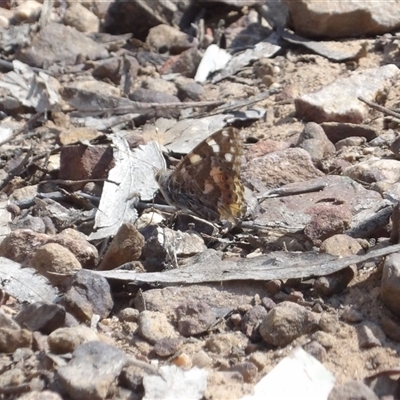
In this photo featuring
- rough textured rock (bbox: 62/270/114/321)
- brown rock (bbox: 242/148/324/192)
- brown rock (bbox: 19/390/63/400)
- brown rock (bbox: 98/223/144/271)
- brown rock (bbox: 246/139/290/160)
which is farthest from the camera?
brown rock (bbox: 246/139/290/160)

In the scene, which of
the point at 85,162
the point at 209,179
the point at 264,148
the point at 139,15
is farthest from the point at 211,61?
the point at 209,179

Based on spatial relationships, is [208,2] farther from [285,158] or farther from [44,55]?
[285,158]

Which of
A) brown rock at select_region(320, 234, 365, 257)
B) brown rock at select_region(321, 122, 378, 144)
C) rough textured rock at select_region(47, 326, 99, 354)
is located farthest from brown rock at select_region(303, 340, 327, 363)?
brown rock at select_region(321, 122, 378, 144)

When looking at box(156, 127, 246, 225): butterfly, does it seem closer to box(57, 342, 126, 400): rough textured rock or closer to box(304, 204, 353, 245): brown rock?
box(304, 204, 353, 245): brown rock

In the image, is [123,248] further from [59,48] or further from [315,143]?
[59,48]

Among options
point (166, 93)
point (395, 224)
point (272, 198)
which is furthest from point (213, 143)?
point (166, 93)

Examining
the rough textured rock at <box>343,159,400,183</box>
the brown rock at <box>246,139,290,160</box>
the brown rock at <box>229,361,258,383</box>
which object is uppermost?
the brown rock at <box>229,361,258,383</box>

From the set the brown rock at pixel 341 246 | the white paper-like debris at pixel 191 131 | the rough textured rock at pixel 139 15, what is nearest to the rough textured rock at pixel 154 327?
the brown rock at pixel 341 246
